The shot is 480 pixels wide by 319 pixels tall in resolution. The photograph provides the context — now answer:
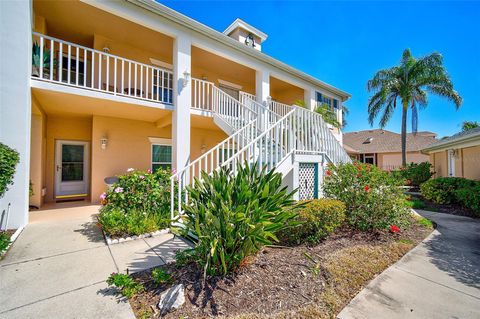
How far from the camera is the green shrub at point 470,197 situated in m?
7.27

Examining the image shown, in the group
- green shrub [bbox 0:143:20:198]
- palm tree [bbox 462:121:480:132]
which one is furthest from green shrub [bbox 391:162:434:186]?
green shrub [bbox 0:143:20:198]

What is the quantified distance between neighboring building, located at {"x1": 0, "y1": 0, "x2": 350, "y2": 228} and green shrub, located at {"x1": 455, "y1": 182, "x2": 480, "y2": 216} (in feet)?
15.6

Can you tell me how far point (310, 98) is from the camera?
12.4 meters

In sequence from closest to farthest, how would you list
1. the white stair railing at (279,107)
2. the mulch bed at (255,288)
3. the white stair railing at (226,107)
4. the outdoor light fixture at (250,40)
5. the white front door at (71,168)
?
1. the mulch bed at (255,288)
2. the white stair railing at (226,107)
3. the white front door at (71,168)
4. the white stair railing at (279,107)
5. the outdoor light fixture at (250,40)

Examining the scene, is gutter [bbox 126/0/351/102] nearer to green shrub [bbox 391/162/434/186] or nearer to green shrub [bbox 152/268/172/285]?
green shrub [bbox 152/268/172/285]

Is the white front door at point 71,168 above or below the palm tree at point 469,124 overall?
below

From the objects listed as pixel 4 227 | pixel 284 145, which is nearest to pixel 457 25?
pixel 284 145

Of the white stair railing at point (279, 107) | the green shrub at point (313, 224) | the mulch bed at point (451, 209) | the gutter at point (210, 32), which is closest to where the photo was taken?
the green shrub at point (313, 224)

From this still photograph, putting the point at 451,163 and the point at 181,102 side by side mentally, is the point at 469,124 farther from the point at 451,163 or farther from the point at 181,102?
the point at 181,102

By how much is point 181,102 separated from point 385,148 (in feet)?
96.0

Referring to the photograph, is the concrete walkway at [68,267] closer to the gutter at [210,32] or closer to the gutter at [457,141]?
the gutter at [210,32]

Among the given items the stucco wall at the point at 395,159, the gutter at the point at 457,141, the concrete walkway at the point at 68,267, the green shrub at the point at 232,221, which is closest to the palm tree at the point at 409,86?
the gutter at the point at 457,141

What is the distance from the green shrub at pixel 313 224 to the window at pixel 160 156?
23.1 feet

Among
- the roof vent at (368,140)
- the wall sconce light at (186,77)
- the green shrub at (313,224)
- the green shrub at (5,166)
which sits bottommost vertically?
the green shrub at (313,224)
